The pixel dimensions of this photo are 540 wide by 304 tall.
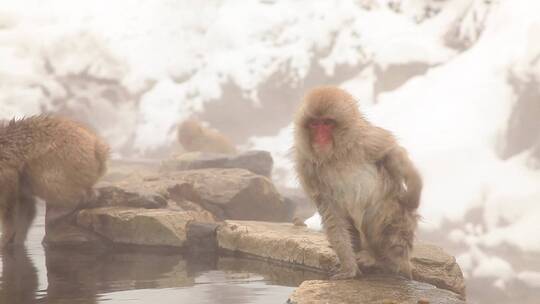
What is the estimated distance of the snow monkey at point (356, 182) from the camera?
9.43ft

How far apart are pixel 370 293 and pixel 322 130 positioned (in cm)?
67

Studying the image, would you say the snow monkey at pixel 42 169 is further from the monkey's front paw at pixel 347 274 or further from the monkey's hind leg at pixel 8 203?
the monkey's front paw at pixel 347 274

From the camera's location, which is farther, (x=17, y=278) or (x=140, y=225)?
(x=140, y=225)

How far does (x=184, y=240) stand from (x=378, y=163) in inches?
62.9

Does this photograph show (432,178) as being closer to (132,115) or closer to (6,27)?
(132,115)

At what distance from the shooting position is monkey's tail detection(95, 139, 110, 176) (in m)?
4.40

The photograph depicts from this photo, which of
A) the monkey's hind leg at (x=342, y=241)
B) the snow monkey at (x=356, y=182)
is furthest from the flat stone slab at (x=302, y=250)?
the monkey's hind leg at (x=342, y=241)

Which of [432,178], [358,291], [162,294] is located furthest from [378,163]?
[432,178]

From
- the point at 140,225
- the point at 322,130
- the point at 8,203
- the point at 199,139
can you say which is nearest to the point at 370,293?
the point at 322,130

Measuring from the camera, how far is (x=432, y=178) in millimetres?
5562

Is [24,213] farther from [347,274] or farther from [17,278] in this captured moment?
[347,274]

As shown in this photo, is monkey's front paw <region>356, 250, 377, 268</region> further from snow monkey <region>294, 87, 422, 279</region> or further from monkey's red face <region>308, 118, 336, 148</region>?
monkey's red face <region>308, 118, 336, 148</region>

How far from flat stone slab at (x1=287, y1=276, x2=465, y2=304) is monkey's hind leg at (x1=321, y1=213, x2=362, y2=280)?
0.20 feet

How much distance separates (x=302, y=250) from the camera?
12.1 feet
